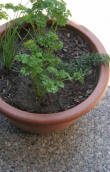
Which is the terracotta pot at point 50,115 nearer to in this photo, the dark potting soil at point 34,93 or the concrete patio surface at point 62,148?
the dark potting soil at point 34,93

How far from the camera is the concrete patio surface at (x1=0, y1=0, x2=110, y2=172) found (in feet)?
5.73

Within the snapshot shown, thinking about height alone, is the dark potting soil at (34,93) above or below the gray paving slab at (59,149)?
above

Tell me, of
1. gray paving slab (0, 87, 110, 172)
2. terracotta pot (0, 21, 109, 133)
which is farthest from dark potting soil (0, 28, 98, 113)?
gray paving slab (0, 87, 110, 172)

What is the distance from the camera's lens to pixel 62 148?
1830mm

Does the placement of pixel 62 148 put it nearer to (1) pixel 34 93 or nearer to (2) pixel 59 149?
(2) pixel 59 149

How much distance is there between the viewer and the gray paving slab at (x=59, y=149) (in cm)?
175

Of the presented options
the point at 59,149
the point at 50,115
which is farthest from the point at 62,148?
the point at 50,115

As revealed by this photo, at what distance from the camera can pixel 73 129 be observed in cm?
195

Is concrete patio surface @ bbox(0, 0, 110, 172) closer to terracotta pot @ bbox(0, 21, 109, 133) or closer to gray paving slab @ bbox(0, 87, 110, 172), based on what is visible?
gray paving slab @ bbox(0, 87, 110, 172)

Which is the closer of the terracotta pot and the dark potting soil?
the terracotta pot

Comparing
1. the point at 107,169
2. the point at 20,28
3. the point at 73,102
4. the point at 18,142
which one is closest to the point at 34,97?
the point at 73,102

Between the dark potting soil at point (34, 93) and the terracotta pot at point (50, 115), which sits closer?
the terracotta pot at point (50, 115)

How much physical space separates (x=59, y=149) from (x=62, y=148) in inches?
1.0

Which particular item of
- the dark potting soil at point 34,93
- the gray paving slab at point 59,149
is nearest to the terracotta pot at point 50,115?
the dark potting soil at point 34,93
